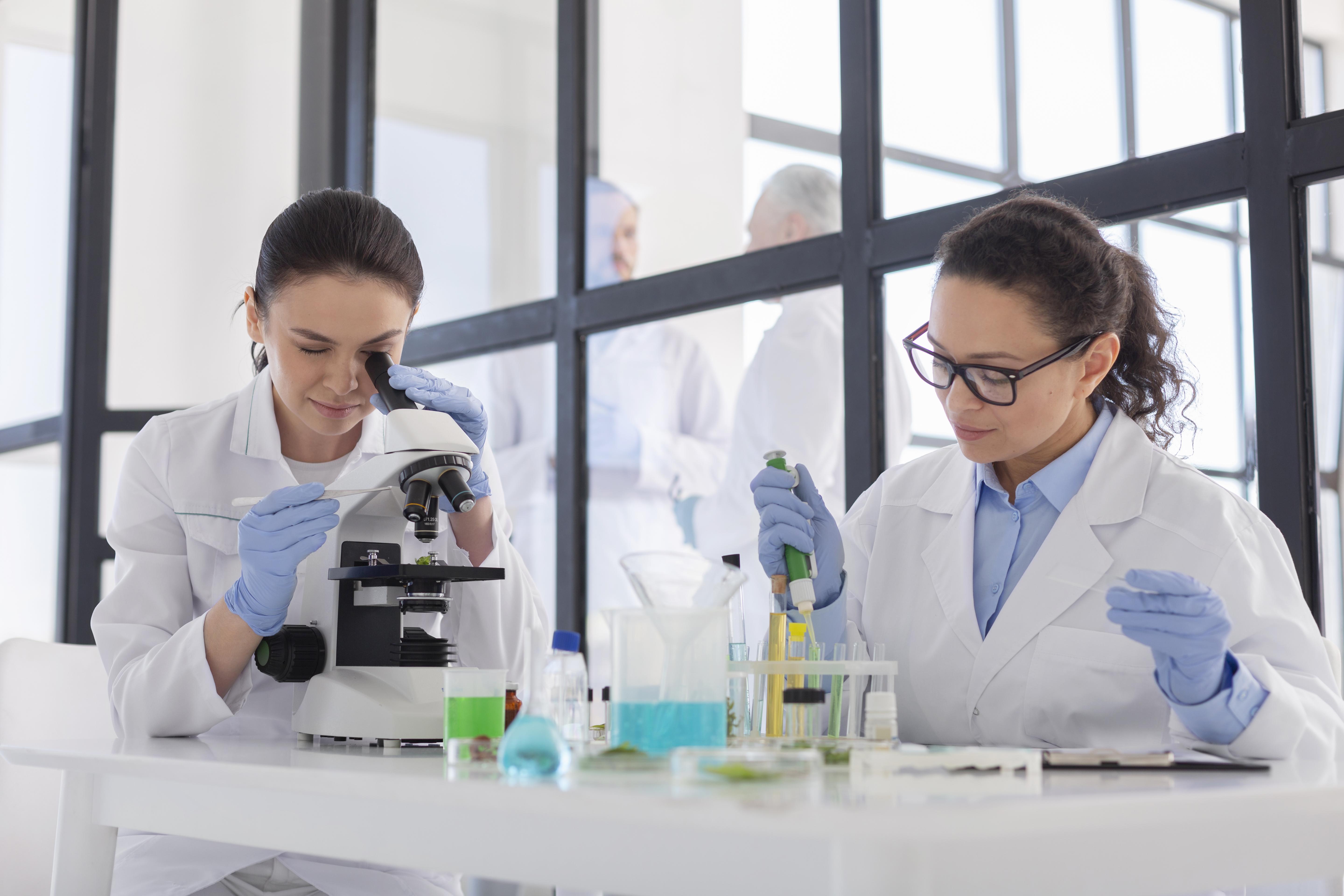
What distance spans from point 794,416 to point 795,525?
3.53ft

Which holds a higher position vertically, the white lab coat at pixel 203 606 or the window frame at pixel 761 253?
the window frame at pixel 761 253

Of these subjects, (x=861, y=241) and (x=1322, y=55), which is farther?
(x=861, y=241)

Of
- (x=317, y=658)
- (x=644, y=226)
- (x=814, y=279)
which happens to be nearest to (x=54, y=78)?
(x=644, y=226)

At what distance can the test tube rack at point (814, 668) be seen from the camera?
123 cm

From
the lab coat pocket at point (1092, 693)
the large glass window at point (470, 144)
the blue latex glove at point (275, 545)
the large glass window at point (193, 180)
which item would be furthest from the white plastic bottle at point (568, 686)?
the large glass window at point (193, 180)

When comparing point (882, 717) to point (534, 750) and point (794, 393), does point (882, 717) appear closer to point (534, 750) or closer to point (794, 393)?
point (534, 750)

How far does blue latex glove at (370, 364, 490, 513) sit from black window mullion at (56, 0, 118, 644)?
212 cm

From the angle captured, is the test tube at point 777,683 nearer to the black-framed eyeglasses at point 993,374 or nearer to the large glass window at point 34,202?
the black-framed eyeglasses at point 993,374

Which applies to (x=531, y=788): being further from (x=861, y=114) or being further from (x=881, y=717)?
(x=861, y=114)

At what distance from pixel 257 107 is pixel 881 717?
339 centimetres

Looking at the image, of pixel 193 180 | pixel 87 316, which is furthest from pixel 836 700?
pixel 193 180

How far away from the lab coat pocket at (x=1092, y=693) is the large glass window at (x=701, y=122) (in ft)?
4.16

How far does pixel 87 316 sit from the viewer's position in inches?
140

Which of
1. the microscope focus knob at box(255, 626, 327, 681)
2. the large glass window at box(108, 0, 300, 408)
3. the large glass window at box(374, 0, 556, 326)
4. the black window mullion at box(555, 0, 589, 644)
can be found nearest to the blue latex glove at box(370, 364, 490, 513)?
the microscope focus knob at box(255, 626, 327, 681)
